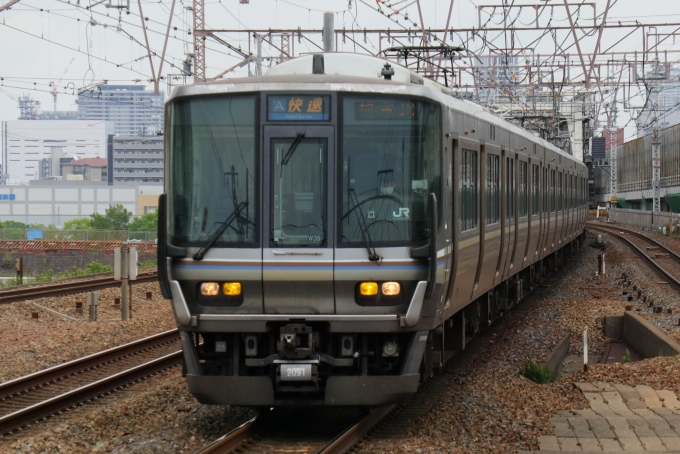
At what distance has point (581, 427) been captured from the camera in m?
8.12

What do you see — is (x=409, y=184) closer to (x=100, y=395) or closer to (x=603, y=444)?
(x=603, y=444)

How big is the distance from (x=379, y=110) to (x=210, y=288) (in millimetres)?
1853

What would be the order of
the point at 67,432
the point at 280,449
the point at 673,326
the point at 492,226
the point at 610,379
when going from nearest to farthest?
the point at 280,449 < the point at 67,432 < the point at 610,379 < the point at 492,226 < the point at 673,326

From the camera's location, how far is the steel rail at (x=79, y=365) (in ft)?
34.0

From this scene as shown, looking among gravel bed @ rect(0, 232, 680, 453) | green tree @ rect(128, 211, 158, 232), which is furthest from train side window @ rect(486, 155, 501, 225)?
green tree @ rect(128, 211, 158, 232)

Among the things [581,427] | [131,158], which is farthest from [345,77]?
[131,158]

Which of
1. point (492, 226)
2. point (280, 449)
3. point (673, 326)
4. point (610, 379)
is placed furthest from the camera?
point (673, 326)

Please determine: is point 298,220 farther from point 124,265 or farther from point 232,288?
point 124,265

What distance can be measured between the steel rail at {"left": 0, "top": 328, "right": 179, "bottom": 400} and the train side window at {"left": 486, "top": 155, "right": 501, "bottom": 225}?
4.84 meters

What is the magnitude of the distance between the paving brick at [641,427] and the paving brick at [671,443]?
0.14m

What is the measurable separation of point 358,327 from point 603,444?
197 cm

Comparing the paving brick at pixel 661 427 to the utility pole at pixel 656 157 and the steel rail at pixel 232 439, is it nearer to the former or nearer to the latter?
the steel rail at pixel 232 439

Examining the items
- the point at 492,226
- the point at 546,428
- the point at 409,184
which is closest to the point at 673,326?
the point at 492,226

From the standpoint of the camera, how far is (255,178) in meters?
7.80
